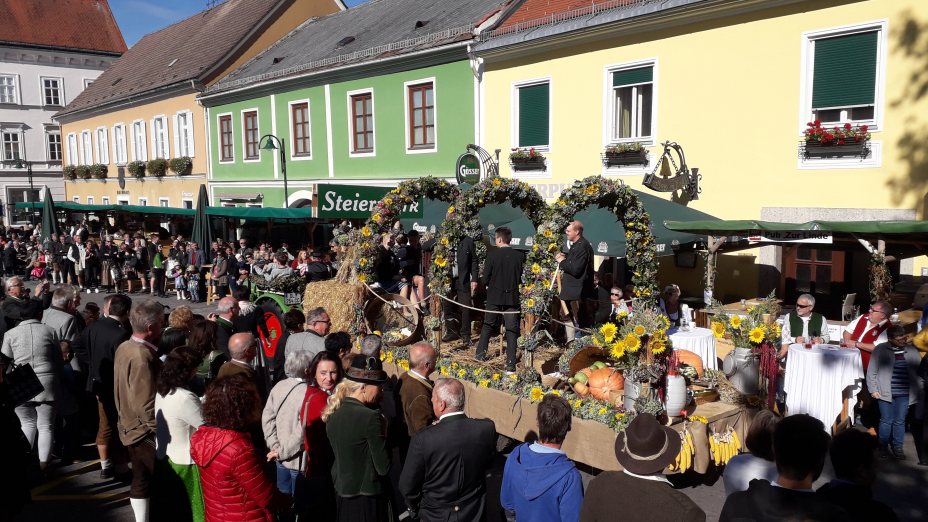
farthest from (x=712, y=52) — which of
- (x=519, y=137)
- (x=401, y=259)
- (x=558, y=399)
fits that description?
(x=558, y=399)

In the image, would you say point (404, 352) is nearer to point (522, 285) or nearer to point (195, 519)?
point (522, 285)

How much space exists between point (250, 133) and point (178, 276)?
7.59 metres

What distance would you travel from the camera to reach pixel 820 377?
283 inches

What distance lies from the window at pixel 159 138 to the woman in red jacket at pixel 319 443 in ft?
86.9

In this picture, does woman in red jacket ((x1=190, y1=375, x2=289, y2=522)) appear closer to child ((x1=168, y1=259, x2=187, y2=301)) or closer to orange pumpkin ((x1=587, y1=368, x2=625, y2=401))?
orange pumpkin ((x1=587, y1=368, x2=625, y2=401))

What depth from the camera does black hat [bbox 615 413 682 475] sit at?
318cm

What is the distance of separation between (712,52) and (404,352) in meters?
8.00

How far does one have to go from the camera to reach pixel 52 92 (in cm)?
4131

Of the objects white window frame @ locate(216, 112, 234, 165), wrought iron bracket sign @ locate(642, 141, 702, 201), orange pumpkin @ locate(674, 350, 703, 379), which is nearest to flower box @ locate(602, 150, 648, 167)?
wrought iron bracket sign @ locate(642, 141, 702, 201)

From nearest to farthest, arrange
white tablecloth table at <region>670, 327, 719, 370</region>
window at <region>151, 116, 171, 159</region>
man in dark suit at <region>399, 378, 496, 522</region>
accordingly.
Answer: man in dark suit at <region>399, 378, 496, 522</region>, white tablecloth table at <region>670, 327, 719, 370</region>, window at <region>151, 116, 171, 159</region>

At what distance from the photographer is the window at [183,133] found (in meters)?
26.7

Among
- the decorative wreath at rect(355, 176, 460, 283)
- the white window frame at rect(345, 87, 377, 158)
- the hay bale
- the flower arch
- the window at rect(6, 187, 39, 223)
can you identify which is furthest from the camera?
the window at rect(6, 187, 39, 223)

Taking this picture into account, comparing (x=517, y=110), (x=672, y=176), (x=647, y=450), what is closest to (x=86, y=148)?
(x=517, y=110)

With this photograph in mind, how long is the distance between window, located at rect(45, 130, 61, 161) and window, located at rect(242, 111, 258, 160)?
25155mm
